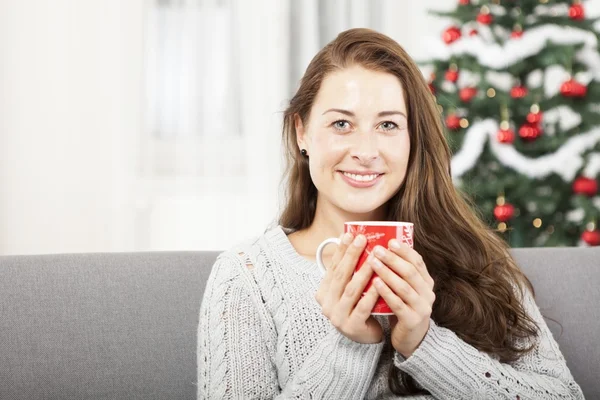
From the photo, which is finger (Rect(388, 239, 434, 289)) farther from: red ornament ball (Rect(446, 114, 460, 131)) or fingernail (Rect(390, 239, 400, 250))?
red ornament ball (Rect(446, 114, 460, 131))

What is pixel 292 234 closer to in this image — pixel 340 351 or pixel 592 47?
pixel 340 351

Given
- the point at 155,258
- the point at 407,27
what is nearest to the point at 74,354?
the point at 155,258

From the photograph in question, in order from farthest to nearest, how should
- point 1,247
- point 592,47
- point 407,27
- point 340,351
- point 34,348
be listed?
point 407,27 → point 1,247 → point 592,47 → point 34,348 → point 340,351

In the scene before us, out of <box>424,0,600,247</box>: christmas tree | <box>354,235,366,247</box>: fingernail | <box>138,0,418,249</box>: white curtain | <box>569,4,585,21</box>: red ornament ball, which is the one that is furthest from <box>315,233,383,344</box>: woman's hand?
<box>138,0,418,249</box>: white curtain

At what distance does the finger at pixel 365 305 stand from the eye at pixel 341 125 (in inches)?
16.5

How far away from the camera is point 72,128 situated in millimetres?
3938

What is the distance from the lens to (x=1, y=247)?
3834mm

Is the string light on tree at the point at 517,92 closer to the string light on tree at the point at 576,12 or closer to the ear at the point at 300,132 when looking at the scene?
the string light on tree at the point at 576,12

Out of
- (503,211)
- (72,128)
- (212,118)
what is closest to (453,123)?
(503,211)

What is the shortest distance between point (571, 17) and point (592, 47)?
0.58ft

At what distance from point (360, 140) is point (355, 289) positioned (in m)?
0.39

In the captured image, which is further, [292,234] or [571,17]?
[571,17]

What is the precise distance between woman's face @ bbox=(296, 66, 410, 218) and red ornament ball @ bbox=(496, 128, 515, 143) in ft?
6.80

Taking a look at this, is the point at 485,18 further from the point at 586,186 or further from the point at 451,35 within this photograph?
the point at 586,186
